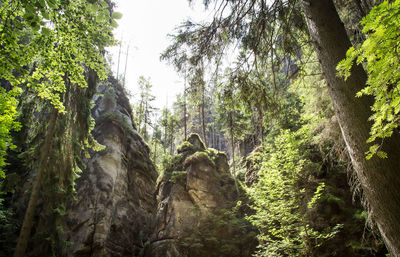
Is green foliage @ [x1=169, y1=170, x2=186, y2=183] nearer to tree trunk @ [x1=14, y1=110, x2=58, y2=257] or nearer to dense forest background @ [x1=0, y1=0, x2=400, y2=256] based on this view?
dense forest background @ [x1=0, y1=0, x2=400, y2=256]

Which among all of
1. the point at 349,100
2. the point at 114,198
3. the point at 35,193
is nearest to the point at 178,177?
the point at 114,198

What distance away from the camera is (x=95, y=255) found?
499 inches

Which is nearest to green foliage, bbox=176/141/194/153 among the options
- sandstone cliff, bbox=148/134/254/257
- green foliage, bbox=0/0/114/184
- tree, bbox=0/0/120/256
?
sandstone cliff, bbox=148/134/254/257

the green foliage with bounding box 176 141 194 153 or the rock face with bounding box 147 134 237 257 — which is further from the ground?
the green foliage with bounding box 176 141 194 153

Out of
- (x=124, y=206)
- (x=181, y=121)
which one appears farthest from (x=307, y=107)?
(x=181, y=121)

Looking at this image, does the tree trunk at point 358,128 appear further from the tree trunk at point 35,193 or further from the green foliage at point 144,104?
the green foliage at point 144,104

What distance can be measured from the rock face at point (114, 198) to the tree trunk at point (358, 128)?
1452cm

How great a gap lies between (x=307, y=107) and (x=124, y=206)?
45.5 ft

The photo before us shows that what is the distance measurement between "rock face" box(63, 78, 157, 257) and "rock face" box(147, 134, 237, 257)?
1.87 meters

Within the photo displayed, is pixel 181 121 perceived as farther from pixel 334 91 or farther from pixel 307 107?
pixel 334 91

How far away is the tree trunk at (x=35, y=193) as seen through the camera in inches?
228

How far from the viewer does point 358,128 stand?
2561 mm

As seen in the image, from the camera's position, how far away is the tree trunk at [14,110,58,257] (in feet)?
19.0

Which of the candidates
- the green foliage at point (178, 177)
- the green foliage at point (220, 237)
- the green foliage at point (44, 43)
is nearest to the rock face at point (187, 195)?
the green foliage at point (178, 177)
